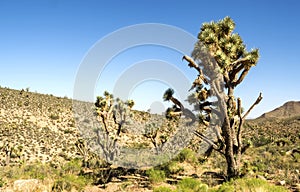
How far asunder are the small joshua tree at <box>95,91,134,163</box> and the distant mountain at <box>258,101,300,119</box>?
93414mm

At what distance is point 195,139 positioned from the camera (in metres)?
27.0

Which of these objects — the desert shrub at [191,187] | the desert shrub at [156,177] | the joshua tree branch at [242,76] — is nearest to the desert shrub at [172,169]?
the desert shrub at [156,177]

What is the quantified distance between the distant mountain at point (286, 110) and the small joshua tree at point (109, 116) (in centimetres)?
9341

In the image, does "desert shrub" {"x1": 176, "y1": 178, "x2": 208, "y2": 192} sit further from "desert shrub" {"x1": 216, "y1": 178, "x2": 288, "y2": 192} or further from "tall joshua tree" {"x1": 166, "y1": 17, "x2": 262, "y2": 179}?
"tall joshua tree" {"x1": 166, "y1": 17, "x2": 262, "y2": 179}

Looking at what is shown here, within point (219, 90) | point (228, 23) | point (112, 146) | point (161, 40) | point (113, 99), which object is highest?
point (161, 40)

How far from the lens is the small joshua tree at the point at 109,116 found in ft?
53.6

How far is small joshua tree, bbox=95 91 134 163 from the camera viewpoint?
1634 centimetres

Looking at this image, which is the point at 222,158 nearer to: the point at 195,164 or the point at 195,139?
the point at 195,164

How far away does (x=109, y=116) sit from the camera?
16.9m

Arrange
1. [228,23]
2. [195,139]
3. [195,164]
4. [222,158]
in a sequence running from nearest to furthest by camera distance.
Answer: [228,23] → [195,164] → [222,158] → [195,139]

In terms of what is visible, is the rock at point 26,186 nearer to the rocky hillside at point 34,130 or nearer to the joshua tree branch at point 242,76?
the joshua tree branch at point 242,76

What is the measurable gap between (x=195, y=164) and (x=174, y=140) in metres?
11.5

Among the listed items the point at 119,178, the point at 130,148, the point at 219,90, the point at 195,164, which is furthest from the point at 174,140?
the point at 219,90

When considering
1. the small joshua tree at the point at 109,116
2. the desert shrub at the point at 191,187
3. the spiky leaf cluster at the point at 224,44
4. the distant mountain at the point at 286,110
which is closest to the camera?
the desert shrub at the point at 191,187
